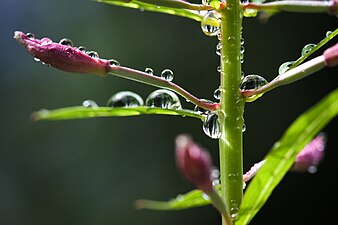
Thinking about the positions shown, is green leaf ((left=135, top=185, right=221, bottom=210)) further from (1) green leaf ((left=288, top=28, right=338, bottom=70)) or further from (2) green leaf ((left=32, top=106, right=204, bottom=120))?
(1) green leaf ((left=288, top=28, right=338, bottom=70))

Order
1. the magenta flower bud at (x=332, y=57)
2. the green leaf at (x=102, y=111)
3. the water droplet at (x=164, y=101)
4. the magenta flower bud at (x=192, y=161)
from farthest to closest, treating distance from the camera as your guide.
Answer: the water droplet at (x=164, y=101)
the green leaf at (x=102, y=111)
the magenta flower bud at (x=332, y=57)
the magenta flower bud at (x=192, y=161)

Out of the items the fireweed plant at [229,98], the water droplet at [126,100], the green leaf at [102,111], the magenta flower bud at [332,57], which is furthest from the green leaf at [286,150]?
the water droplet at [126,100]

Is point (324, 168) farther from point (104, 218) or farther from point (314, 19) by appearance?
point (104, 218)

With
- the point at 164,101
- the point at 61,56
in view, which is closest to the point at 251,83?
the point at 164,101

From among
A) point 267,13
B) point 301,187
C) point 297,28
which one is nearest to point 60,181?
point 301,187

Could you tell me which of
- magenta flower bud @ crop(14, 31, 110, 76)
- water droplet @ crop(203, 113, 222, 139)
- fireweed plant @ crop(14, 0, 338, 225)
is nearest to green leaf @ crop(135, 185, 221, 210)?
fireweed plant @ crop(14, 0, 338, 225)

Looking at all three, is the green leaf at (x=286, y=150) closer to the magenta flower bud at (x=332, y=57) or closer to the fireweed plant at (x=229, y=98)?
the fireweed plant at (x=229, y=98)

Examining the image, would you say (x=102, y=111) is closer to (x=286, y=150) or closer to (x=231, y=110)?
(x=231, y=110)
